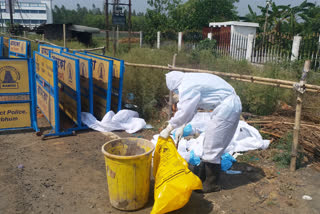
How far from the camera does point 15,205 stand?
3.25 m

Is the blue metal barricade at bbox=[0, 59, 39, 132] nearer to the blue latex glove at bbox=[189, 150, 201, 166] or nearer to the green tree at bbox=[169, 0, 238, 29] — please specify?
the blue latex glove at bbox=[189, 150, 201, 166]

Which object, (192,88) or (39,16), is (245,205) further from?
(39,16)

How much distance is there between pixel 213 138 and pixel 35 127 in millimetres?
A: 3845

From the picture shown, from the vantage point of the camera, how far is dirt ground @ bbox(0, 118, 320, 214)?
3258 mm

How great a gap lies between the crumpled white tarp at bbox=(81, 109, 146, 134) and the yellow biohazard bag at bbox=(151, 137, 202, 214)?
8.93 ft

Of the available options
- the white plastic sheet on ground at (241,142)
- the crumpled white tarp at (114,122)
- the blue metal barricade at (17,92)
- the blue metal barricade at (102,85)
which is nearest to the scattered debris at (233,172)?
the white plastic sheet on ground at (241,142)

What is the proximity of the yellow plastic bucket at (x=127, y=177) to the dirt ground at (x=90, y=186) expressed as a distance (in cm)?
16

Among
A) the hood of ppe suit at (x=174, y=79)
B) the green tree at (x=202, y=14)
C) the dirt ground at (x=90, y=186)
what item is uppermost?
the green tree at (x=202, y=14)

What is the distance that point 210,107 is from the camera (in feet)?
11.5

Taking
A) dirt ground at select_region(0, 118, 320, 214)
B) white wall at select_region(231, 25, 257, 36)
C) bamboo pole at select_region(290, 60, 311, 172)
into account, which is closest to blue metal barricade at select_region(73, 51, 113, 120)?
dirt ground at select_region(0, 118, 320, 214)

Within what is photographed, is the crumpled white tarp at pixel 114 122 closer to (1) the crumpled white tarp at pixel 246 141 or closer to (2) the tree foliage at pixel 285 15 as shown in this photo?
(1) the crumpled white tarp at pixel 246 141

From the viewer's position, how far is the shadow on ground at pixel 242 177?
12.6 feet

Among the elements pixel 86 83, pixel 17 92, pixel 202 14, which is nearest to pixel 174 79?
pixel 86 83

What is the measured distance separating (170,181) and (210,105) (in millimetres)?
1070
